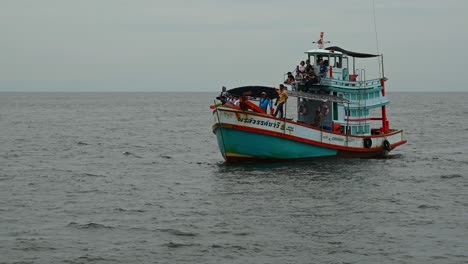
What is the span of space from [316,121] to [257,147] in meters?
4.11

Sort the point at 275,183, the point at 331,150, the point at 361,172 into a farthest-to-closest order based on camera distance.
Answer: the point at 331,150 < the point at 361,172 < the point at 275,183

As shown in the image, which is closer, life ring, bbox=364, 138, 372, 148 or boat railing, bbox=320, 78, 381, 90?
boat railing, bbox=320, 78, 381, 90

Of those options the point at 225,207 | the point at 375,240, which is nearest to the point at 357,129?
the point at 225,207

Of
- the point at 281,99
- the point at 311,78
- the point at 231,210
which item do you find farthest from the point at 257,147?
the point at 231,210

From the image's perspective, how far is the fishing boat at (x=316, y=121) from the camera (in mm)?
32250

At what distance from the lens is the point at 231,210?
944 inches

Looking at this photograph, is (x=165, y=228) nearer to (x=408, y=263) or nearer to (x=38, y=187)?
(x=408, y=263)

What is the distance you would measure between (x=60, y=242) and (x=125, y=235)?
183cm

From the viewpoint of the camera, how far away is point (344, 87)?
36.4m

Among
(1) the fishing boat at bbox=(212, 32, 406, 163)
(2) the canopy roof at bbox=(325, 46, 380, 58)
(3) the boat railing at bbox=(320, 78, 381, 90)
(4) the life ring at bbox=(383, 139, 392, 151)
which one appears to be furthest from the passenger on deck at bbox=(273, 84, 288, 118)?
(4) the life ring at bbox=(383, 139, 392, 151)

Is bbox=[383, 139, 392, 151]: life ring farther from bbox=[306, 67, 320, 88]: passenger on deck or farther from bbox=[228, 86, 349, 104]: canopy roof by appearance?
bbox=[306, 67, 320, 88]: passenger on deck

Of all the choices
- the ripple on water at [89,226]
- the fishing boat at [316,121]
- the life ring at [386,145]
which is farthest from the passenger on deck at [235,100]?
the ripple on water at [89,226]

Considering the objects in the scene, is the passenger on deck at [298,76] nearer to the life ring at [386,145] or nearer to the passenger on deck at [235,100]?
the passenger on deck at [235,100]

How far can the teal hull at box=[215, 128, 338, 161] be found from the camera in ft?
107
